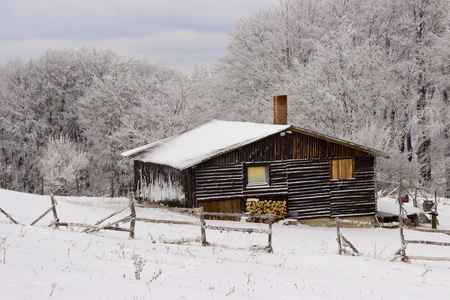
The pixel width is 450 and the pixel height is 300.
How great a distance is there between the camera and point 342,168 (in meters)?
26.2

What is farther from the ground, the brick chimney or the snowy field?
the brick chimney

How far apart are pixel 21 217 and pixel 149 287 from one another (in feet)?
44.4

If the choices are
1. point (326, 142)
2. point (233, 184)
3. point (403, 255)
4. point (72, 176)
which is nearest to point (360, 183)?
point (326, 142)

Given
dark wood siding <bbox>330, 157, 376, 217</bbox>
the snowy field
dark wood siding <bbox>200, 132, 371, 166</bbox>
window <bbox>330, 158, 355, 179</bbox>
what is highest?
dark wood siding <bbox>200, 132, 371, 166</bbox>

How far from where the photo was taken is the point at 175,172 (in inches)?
1012

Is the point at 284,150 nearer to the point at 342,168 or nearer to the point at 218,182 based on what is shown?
the point at 342,168

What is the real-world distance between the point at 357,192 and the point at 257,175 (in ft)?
19.4

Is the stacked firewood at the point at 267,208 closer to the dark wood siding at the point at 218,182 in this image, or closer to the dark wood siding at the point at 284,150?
the dark wood siding at the point at 218,182

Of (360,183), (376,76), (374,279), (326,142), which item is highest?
(376,76)

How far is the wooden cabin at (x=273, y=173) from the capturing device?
79.8ft

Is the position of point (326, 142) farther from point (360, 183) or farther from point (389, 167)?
point (389, 167)

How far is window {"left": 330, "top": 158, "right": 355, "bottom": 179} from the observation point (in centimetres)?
2612

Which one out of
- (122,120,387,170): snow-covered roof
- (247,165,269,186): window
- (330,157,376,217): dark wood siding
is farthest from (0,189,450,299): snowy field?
(330,157,376,217): dark wood siding

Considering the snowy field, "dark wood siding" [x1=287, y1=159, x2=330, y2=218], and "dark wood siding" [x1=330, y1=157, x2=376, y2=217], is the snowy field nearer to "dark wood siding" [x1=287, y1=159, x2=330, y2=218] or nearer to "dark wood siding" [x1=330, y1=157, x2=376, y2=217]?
"dark wood siding" [x1=287, y1=159, x2=330, y2=218]
